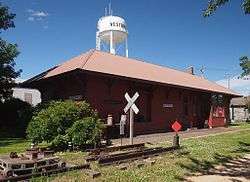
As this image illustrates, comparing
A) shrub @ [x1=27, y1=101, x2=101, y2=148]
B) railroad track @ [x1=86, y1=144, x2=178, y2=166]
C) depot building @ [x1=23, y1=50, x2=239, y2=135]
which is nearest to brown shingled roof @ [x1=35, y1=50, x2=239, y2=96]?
depot building @ [x1=23, y1=50, x2=239, y2=135]

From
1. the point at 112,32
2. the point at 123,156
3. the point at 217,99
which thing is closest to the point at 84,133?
the point at 123,156

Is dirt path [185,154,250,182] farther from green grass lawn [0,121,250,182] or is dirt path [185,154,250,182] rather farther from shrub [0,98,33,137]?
shrub [0,98,33,137]

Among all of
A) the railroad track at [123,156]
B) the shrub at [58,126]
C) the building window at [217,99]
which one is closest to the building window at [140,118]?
the shrub at [58,126]

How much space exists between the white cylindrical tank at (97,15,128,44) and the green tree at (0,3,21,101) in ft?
39.7

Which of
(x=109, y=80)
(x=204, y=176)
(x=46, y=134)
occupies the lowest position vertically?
(x=204, y=176)

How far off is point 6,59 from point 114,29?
529 inches

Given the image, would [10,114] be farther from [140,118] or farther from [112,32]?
[112,32]

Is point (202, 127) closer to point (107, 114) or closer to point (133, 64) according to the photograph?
point (133, 64)

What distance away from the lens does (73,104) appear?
1680 cm

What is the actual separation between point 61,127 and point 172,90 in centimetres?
1285

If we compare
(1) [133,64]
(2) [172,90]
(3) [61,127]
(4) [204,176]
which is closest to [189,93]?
(2) [172,90]

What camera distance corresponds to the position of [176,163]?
12.5m

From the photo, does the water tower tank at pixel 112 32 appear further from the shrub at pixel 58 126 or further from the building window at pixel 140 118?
the shrub at pixel 58 126

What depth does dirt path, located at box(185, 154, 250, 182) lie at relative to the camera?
1051 cm
